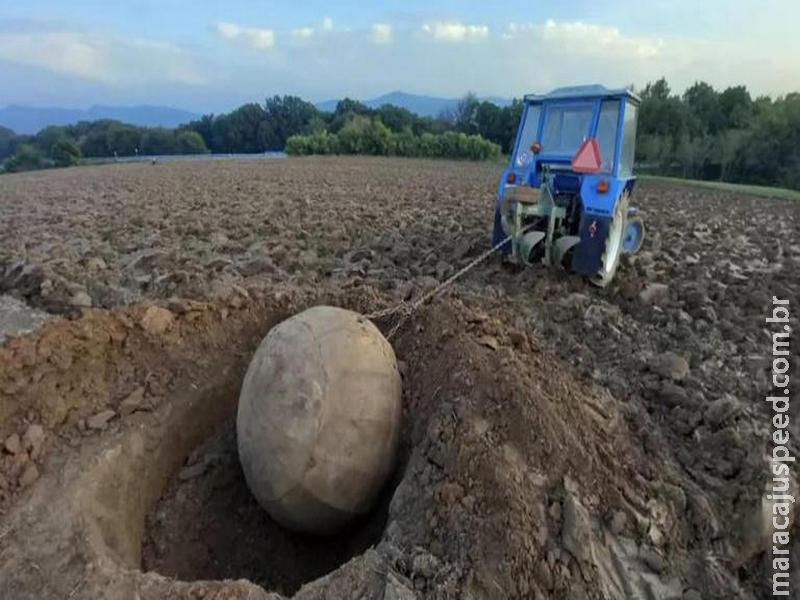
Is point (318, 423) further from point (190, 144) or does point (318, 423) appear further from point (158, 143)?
point (158, 143)

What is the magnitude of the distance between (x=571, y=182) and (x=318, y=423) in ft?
15.4

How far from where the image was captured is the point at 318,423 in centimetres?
345

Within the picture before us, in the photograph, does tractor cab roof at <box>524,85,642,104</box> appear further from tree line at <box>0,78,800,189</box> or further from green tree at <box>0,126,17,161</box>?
green tree at <box>0,126,17,161</box>

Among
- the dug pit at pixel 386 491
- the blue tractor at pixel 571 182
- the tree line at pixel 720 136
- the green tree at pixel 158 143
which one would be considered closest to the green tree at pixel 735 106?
the tree line at pixel 720 136

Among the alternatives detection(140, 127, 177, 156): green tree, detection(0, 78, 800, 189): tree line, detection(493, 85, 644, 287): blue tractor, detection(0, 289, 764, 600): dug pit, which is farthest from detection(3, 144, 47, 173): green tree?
detection(0, 289, 764, 600): dug pit

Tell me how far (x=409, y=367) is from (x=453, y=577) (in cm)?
162

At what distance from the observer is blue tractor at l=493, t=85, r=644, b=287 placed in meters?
6.61

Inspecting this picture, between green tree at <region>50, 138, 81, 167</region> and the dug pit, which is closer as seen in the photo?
the dug pit

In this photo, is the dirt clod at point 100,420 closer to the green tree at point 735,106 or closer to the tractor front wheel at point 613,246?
the tractor front wheel at point 613,246

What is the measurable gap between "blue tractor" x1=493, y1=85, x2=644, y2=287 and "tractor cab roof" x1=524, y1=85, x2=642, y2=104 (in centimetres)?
1

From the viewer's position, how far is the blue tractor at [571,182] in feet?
21.7

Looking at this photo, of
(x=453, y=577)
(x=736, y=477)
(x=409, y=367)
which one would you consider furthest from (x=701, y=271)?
(x=453, y=577)

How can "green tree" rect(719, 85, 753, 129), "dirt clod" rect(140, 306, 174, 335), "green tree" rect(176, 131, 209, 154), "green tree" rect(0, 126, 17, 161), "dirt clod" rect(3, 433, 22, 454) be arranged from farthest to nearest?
1. "green tree" rect(0, 126, 17, 161)
2. "green tree" rect(176, 131, 209, 154)
3. "green tree" rect(719, 85, 753, 129)
4. "dirt clod" rect(140, 306, 174, 335)
5. "dirt clod" rect(3, 433, 22, 454)

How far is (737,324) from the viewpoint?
618 cm
